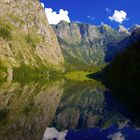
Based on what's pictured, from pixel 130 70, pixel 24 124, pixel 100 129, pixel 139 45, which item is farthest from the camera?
pixel 139 45

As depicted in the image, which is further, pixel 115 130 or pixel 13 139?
pixel 115 130

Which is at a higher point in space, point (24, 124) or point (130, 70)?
point (130, 70)

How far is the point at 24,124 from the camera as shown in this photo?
54.6 m

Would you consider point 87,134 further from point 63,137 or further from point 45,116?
point 45,116

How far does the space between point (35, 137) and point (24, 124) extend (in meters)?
11.8

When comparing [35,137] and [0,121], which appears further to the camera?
[0,121]

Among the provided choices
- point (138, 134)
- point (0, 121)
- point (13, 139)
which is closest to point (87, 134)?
point (138, 134)

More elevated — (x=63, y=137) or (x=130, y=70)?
(x=130, y=70)

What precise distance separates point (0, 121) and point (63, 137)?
2041 centimetres

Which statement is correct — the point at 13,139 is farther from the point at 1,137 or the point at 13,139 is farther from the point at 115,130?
the point at 115,130

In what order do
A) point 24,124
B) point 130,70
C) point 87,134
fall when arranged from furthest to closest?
point 130,70 → point 24,124 → point 87,134

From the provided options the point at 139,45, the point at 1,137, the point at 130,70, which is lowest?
the point at 1,137

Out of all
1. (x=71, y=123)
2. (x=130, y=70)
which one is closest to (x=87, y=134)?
(x=71, y=123)

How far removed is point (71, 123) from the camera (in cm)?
5822
